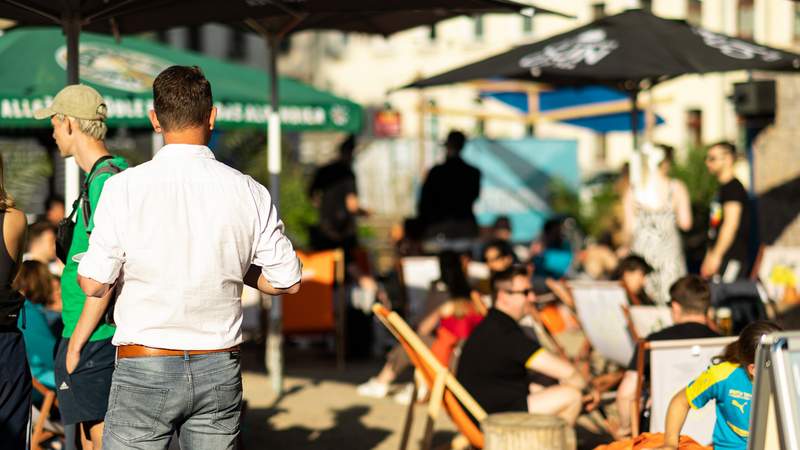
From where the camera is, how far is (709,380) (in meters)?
5.18

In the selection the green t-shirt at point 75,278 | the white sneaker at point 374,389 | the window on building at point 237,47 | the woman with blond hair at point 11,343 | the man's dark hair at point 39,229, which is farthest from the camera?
the window on building at point 237,47

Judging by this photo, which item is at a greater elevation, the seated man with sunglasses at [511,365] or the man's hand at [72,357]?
the man's hand at [72,357]

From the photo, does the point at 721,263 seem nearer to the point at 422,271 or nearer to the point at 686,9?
the point at 422,271

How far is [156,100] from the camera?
398cm

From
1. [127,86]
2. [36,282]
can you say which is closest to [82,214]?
[36,282]

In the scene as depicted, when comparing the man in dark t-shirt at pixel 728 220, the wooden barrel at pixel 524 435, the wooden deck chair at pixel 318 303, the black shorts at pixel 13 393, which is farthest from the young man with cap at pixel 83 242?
the wooden deck chair at pixel 318 303

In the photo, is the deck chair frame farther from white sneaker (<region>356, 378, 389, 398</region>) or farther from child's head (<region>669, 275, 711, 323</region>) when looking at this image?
white sneaker (<region>356, 378, 389, 398</region>)

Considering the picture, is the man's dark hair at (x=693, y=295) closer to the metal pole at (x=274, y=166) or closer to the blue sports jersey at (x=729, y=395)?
the blue sports jersey at (x=729, y=395)

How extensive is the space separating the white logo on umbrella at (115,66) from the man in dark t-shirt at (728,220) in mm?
4610

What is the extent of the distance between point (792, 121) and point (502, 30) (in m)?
37.2

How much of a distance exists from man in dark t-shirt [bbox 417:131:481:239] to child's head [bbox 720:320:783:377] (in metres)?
A: 6.61

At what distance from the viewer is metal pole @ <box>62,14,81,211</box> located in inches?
263

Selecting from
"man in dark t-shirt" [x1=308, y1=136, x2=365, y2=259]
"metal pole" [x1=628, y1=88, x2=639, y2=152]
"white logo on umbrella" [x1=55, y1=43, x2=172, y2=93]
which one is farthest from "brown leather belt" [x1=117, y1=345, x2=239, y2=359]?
"man in dark t-shirt" [x1=308, y1=136, x2=365, y2=259]

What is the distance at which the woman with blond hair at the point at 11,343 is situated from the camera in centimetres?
459
